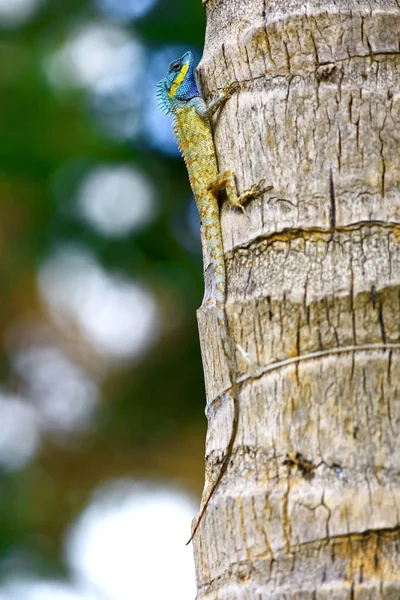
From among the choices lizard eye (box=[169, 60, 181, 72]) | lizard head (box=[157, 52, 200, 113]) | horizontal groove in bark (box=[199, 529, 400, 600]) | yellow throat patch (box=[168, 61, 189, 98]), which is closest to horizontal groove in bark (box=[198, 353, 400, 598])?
horizontal groove in bark (box=[199, 529, 400, 600])

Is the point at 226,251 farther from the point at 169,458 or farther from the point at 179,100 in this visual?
the point at 169,458

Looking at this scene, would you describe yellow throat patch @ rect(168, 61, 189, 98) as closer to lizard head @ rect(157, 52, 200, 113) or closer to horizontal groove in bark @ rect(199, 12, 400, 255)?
lizard head @ rect(157, 52, 200, 113)

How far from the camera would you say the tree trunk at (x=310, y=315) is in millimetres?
2822

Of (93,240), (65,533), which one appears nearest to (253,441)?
(93,240)

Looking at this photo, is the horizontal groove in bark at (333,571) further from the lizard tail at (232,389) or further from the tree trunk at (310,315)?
the lizard tail at (232,389)

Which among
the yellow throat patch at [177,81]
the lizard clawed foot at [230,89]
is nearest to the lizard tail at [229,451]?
the lizard clawed foot at [230,89]

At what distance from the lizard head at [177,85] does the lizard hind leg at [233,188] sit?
1.06 m

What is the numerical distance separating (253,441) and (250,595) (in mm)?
477

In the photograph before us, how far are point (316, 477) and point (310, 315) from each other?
1.66 feet

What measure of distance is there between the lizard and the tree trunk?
0.14 feet

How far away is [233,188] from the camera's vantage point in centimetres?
340

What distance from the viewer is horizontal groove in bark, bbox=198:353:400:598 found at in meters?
2.78

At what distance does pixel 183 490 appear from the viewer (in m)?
9.16

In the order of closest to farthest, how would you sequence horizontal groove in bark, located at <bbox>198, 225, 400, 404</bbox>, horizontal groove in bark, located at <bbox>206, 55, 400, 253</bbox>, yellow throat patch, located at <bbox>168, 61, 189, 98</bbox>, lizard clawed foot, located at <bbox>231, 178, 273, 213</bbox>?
horizontal groove in bark, located at <bbox>198, 225, 400, 404</bbox> → horizontal groove in bark, located at <bbox>206, 55, 400, 253</bbox> → lizard clawed foot, located at <bbox>231, 178, 273, 213</bbox> → yellow throat patch, located at <bbox>168, 61, 189, 98</bbox>
